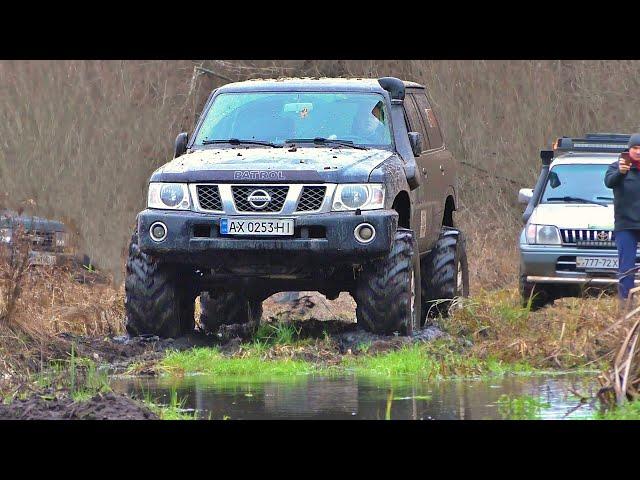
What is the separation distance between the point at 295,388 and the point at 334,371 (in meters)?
1.08

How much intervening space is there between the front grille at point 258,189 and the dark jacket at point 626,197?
3.27 meters

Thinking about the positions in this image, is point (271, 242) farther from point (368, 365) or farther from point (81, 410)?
point (81, 410)

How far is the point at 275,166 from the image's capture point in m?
12.8

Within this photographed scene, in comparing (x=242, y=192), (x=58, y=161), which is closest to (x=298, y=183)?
(x=242, y=192)

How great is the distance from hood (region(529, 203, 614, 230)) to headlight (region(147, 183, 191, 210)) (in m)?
5.00

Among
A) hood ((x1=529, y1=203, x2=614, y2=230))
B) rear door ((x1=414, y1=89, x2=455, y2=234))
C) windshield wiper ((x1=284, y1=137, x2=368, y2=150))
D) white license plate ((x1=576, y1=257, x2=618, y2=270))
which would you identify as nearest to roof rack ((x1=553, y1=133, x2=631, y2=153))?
hood ((x1=529, y1=203, x2=614, y2=230))

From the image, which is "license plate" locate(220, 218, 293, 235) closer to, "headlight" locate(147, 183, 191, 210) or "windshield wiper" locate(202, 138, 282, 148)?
"headlight" locate(147, 183, 191, 210)

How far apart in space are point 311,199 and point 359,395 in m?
2.77

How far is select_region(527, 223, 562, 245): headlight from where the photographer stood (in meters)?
16.4

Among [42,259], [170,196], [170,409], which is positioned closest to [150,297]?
[170,196]

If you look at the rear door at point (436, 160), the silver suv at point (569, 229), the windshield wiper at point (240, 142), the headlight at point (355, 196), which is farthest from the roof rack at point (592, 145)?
the headlight at point (355, 196)

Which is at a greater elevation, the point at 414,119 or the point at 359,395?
the point at 414,119

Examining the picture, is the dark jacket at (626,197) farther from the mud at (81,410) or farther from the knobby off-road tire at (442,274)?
the mud at (81,410)

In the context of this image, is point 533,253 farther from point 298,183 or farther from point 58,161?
point 58,161
